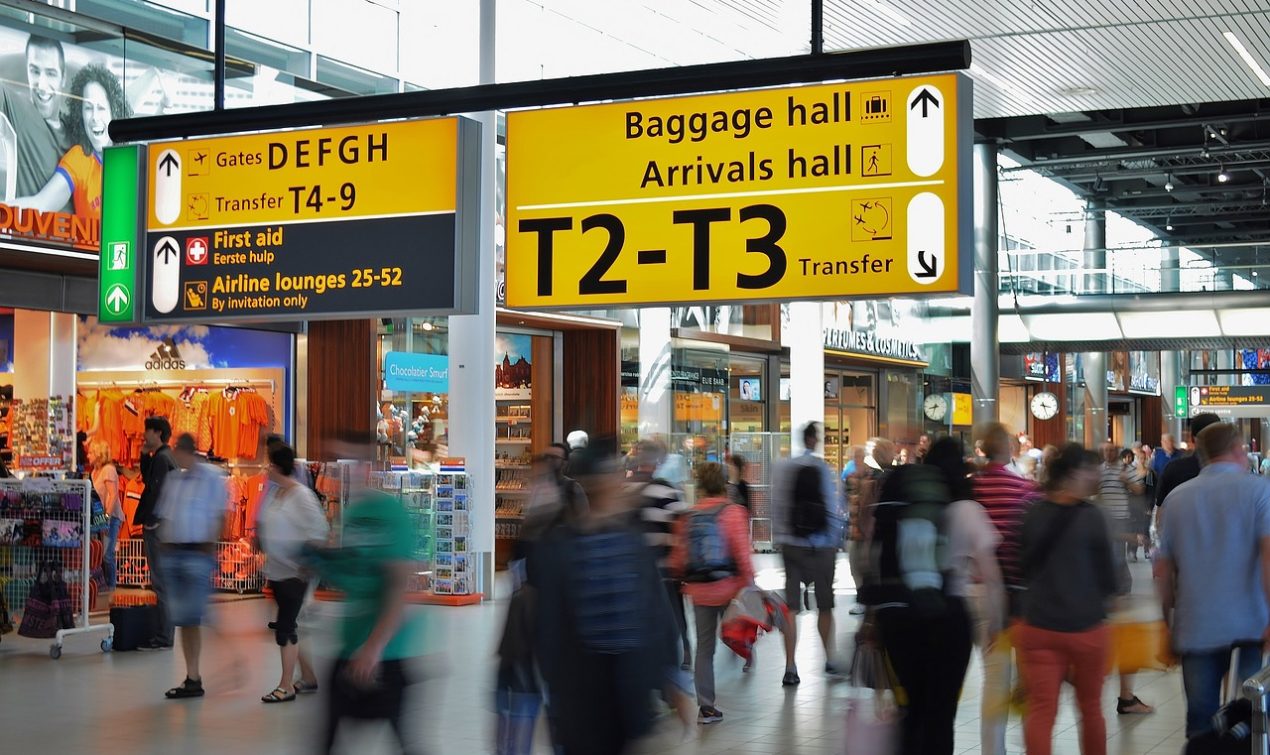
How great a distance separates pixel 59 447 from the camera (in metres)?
15.9

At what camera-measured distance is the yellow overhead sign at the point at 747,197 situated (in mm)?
6930

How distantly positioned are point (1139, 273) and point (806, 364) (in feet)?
43.8

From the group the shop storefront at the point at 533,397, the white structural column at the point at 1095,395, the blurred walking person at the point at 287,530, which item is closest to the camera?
the blurred walking person at the point at 287,530

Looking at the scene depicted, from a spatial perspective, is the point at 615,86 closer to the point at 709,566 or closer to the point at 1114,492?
the point at 709,566

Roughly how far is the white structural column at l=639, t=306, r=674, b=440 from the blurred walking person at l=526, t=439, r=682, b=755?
1720 centimetres

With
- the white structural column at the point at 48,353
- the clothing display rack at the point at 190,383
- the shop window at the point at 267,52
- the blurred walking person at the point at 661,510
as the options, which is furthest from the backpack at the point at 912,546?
the clothing display rack at the point at 190,383

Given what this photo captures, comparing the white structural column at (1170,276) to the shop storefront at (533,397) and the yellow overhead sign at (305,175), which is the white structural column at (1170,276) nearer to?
the shop storefront at (533,397)

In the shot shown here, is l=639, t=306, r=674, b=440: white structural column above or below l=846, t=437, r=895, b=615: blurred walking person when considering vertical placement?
above

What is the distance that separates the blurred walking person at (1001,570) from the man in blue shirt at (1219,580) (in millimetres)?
805

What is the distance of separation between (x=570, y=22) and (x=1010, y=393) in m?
23.0

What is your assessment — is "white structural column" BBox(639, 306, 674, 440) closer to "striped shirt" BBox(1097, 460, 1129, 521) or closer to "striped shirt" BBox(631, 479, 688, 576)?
"striped shirt" BBox(1097, 460, 1129, 521)

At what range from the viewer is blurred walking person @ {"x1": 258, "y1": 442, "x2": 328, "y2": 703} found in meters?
9.41

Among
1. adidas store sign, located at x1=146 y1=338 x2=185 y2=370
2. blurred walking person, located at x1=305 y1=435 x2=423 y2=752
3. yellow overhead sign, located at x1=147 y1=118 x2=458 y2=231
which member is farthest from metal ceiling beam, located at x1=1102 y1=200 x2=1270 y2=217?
blurred walking person, located at x1=305 y1=435 x2=423 y2=752

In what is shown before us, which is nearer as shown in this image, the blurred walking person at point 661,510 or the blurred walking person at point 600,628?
the blurred walking person at point 600,628
